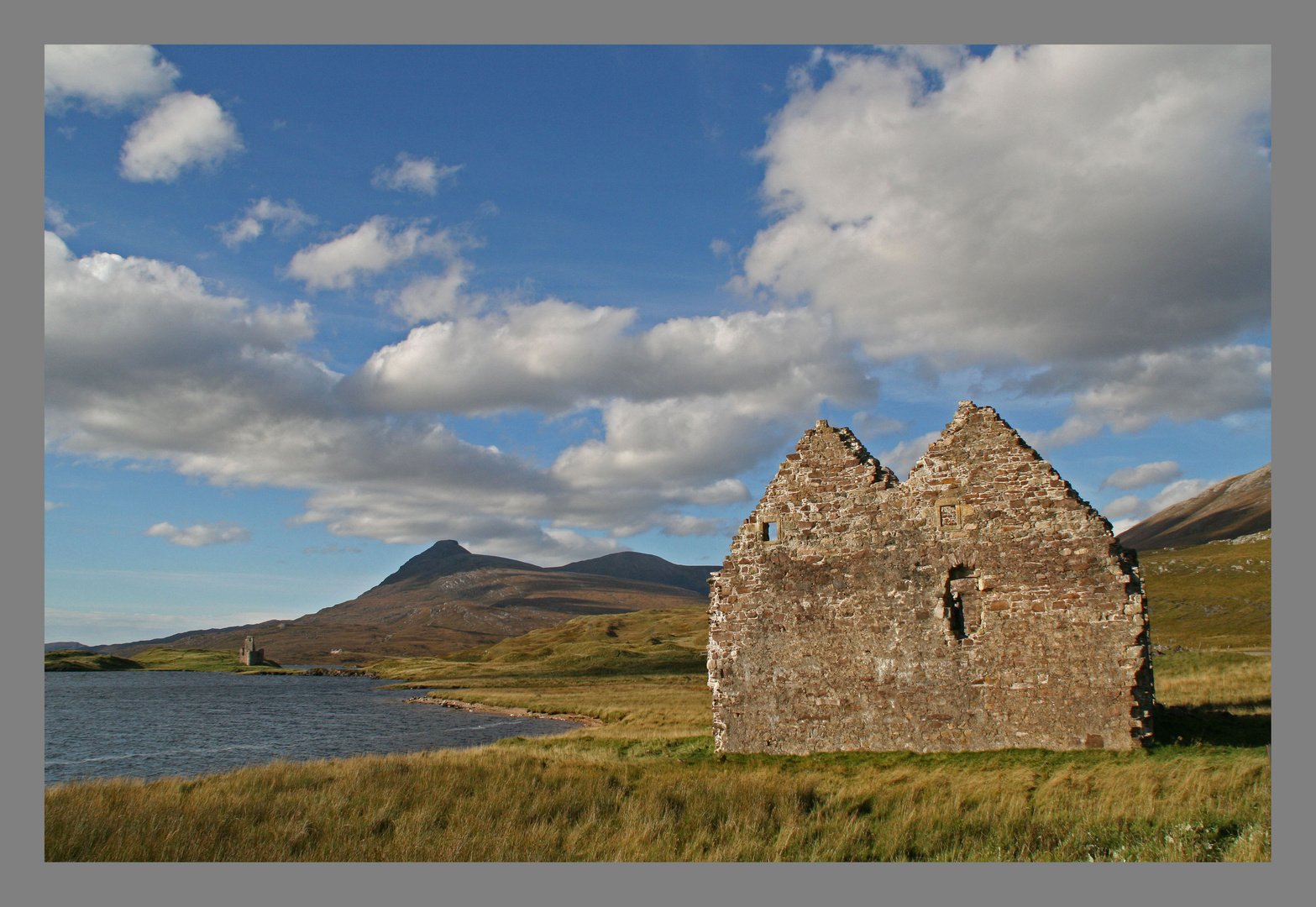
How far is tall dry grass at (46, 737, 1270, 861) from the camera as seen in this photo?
1097 centimetres

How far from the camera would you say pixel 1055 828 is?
36.6 feet

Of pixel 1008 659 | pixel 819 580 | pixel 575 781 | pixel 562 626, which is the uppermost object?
pixel 819 580

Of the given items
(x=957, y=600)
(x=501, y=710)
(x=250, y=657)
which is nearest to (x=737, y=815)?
(x=957, y=600)

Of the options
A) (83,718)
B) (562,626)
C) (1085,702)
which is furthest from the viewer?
(562,626)

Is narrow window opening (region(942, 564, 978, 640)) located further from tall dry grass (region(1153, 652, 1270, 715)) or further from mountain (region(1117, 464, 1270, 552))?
mountain (region(1117, 464, 1270, 552))

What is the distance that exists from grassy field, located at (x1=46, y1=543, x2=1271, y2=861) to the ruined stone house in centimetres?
83

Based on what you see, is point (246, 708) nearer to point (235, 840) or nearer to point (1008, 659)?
point (235, 840)

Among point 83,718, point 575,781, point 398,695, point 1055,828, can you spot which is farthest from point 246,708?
point 1055,828

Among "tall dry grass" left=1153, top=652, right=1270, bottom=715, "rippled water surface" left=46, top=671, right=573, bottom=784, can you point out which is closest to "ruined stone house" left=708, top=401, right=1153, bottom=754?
"tall dry grass" left=1153, top=652, right=1270, bottom=715

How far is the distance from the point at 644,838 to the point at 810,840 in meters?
2.56

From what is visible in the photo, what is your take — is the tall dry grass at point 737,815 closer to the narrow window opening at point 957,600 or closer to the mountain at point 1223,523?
the narrow window opening at point 957,600

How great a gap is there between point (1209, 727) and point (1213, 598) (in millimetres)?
81606

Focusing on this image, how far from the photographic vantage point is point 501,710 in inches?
2223

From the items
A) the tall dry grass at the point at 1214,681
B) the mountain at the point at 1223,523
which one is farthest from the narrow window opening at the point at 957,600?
the mountain at the point at 1223,523
